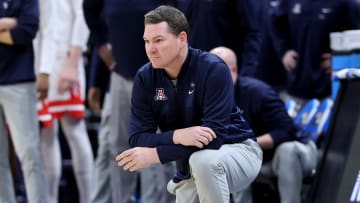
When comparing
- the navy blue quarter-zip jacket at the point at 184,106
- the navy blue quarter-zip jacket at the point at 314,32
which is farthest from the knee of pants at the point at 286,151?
the navy blue quarter-zip jacket at the point at 184,106

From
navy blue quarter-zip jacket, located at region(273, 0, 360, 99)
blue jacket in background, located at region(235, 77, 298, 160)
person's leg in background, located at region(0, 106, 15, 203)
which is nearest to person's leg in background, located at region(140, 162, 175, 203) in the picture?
blue jacket in background, located at region(235, 77, 298, 160)

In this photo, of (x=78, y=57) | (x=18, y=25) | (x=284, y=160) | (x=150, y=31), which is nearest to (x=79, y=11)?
(x=78, y=57)

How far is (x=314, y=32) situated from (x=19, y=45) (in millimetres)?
2097

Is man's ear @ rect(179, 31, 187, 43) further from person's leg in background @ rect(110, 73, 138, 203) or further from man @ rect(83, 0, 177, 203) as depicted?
person's leg in background @ rect(110, 73, 138, 203)

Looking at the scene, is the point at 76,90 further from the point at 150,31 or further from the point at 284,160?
the point at 150,31

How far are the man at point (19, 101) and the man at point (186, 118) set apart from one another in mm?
1413

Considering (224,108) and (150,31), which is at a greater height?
(150,31)

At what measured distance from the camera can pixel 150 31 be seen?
142 inches

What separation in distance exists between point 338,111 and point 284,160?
1.47ft

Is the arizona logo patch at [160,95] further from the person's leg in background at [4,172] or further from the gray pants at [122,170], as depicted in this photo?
the person's leg in background at [4,172]

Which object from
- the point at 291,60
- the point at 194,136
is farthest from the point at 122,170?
the point at 194,136

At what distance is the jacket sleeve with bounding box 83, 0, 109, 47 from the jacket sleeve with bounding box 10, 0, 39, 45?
45 centimetres

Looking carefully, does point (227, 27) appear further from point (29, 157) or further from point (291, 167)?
point (29, 157)

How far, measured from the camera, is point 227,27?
17.3 feet
